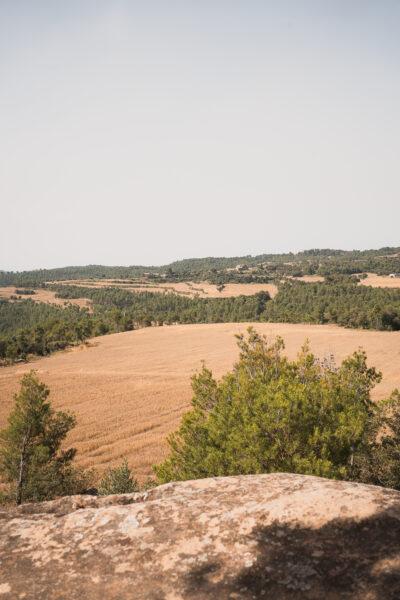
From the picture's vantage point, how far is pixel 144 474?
33.8m

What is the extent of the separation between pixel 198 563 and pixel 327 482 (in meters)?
3.02

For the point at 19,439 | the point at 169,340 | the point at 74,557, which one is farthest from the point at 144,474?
the point at 169,340

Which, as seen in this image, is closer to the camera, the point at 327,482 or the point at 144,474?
the point at 327,482

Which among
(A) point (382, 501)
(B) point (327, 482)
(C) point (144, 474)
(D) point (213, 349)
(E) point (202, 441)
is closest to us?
(A) point (382, 501)

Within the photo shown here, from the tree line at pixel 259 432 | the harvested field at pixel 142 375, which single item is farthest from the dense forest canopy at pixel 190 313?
the tree line at pixel 259 432

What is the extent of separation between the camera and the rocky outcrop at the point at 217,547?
469cm

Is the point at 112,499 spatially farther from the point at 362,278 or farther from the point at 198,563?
the point at 362,278

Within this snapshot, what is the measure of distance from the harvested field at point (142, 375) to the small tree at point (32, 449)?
36.4 feet

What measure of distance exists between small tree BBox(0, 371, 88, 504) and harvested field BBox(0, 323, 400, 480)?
11108 millimetres

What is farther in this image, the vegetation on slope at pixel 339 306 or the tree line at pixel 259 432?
the vegetation on slope at pixel 339 306

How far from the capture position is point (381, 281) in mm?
170875

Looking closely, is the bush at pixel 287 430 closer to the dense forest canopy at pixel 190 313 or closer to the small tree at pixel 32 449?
the small tree at pixel 32 449

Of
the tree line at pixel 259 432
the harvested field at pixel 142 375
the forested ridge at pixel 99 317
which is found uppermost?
the tree line at pixel 259 432

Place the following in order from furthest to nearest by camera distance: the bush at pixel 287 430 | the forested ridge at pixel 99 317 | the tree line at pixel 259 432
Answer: the forested ridge at pixel 99 317 → the tree line at pixel 259 432 → the bush at pixel 287 430
